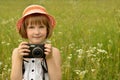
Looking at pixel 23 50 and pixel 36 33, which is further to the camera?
pixel 36 33

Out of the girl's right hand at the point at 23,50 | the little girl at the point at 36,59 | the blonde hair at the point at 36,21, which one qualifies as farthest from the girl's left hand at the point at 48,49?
the blonde hair at the point at 36,21

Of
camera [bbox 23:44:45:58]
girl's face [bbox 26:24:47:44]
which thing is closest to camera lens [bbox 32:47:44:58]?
camera [bbox 23:44:45:58]

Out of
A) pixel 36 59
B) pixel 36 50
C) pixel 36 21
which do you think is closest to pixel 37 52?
pixel 36 50

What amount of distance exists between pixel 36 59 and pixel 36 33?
0.22 m

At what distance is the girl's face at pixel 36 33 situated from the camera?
3.38 metres

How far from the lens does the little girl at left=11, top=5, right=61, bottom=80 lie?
336cm

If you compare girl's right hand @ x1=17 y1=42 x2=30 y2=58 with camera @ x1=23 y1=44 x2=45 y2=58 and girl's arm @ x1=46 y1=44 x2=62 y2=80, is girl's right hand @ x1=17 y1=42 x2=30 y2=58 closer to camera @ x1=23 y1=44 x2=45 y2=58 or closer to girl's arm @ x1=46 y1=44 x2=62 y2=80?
camera @ x1=23 y1=44 x2=45 y2=58

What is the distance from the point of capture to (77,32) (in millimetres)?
6969

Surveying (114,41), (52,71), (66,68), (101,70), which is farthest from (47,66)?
(114,41)

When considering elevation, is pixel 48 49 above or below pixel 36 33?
below

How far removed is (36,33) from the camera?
133 inches

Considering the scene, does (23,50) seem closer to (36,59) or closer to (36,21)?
(36,59)

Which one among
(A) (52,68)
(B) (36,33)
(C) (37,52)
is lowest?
(A) (52,68)

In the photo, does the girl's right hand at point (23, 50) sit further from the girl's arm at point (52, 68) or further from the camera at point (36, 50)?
the girl's arm at point (52, 68)
